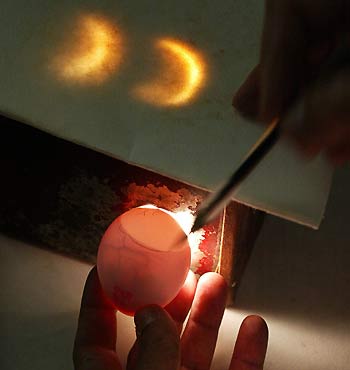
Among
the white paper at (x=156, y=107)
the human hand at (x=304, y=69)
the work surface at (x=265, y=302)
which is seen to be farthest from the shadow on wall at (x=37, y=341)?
the human hand at (x=304, y=69)

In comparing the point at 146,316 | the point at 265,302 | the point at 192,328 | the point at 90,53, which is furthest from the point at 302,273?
the point at 90,53

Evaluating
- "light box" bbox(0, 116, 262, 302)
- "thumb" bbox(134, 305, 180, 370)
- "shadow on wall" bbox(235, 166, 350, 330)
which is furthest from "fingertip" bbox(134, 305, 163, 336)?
"shadow on wall" bbox(235, 166, 350, 330)

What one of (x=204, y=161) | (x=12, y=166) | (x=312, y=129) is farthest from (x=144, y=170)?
(x=312, y=129)

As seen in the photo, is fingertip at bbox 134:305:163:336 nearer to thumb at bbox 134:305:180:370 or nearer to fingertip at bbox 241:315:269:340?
thumb at bbox 134:305:180:370

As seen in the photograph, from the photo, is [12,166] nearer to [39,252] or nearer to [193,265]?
[39,252]

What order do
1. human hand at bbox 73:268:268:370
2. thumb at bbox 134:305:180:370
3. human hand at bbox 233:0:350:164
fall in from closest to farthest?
human hand at bbox 233:0:350:164
thumb at bbox 134:305:180:370
human hand at bbox 73:268:268:370

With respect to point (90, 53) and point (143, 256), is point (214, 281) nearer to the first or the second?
point (143, 256)
